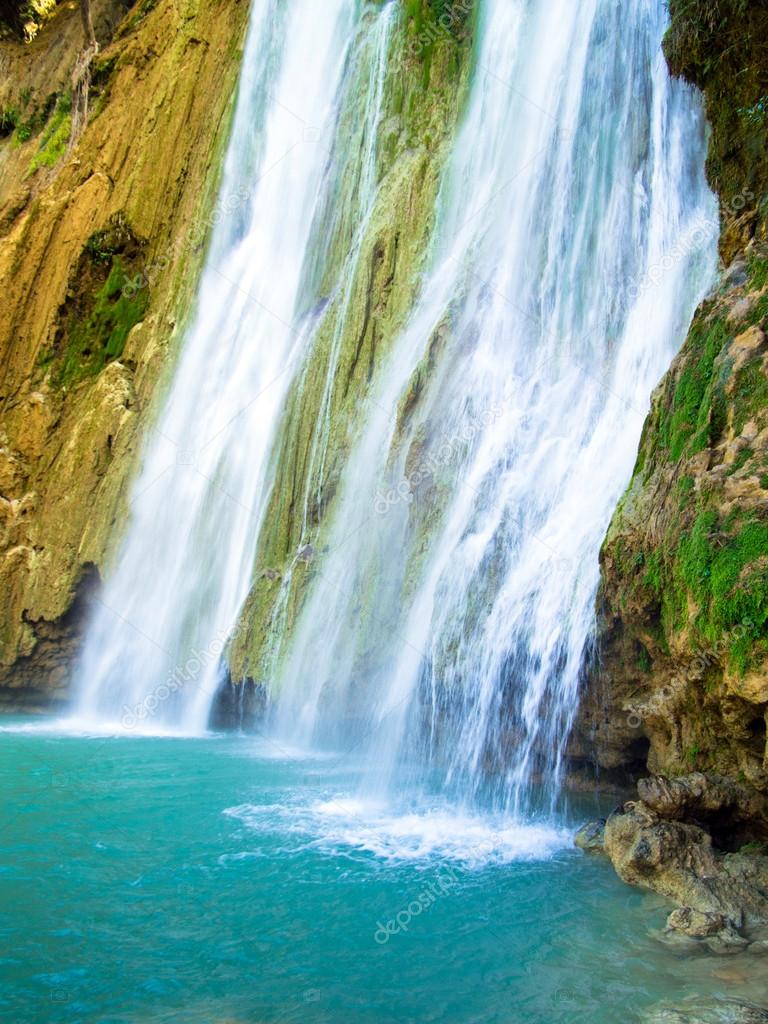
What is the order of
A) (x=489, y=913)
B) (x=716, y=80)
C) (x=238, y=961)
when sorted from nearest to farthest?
(x=238, y=961)
(x=489, y=913)
(x=716, y=80)

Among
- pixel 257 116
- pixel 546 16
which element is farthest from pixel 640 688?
pixel 257 116

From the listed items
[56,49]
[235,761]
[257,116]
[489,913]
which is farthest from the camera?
[56,49]

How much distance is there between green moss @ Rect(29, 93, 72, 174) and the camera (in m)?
26.3

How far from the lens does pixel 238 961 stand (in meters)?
5.25

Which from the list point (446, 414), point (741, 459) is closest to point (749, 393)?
point (741, 459)

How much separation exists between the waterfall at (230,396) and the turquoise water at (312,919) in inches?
273

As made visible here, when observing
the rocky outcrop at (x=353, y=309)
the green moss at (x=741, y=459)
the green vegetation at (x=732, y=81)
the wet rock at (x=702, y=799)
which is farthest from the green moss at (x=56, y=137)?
the wet rock at (x=702, y=799)

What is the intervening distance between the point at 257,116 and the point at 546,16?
30.5 feet

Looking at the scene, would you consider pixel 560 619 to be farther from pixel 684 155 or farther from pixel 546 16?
pixel 546 16

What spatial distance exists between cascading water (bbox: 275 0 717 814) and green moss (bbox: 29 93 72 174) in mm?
15984

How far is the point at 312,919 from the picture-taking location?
5941 millimetres

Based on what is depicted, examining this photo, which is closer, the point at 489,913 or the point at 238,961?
the point at 238,961

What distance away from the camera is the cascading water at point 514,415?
29.9 feet

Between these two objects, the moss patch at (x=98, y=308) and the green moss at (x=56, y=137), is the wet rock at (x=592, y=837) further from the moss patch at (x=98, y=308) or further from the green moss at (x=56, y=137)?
the green moss at (x=56, y=137)
